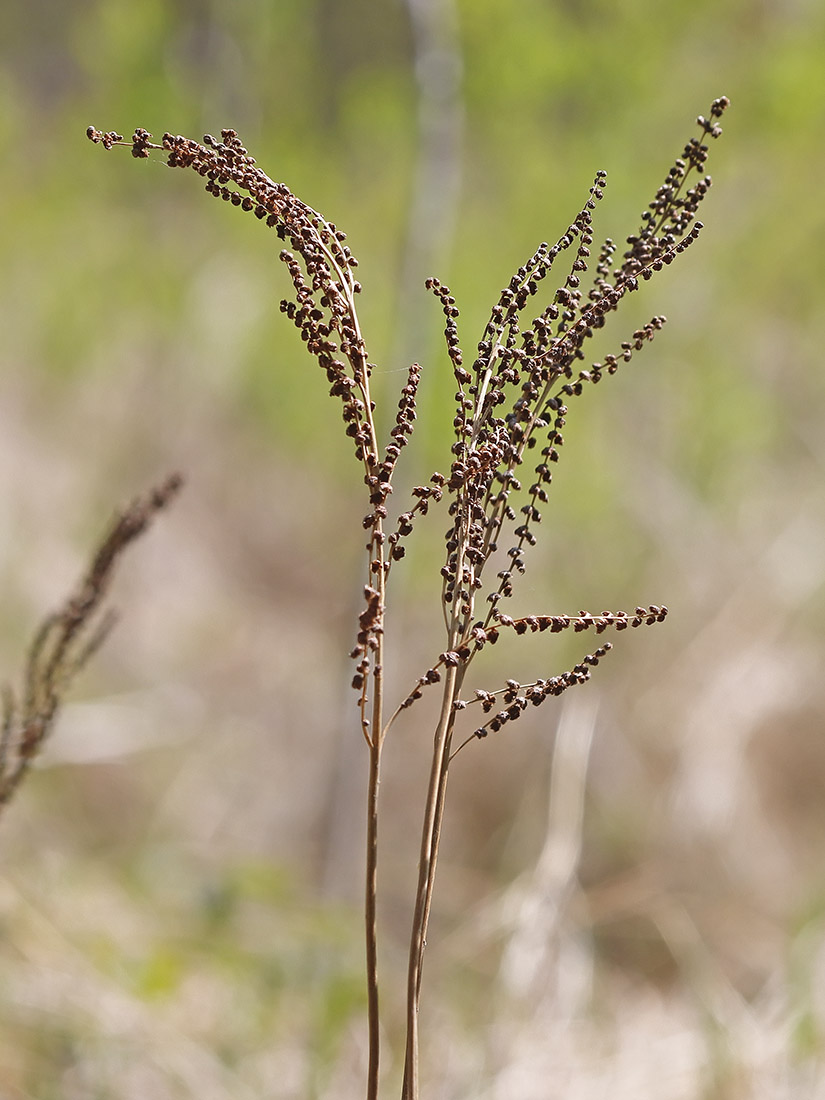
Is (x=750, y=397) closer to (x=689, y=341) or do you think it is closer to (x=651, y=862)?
(x=689, y=341)

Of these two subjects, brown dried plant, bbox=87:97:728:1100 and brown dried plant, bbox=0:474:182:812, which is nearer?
brown dried plant, bbox=87:97:728:1100

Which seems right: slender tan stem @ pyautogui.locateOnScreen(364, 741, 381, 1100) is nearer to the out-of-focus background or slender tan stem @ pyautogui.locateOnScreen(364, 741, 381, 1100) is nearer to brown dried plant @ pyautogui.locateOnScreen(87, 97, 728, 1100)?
brown dried plant @ pyautogui.locateOnScreen(87, 97, 728, 1100)

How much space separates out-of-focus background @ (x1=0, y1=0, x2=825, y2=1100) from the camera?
8.42 feet

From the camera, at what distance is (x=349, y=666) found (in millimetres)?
5004

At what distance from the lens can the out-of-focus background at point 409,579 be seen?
2.57 meters

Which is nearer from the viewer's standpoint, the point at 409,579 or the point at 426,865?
the point at 426,865

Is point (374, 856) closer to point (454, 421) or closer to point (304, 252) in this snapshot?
point (454, 421)

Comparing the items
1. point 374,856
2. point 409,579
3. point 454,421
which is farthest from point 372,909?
point 409,579

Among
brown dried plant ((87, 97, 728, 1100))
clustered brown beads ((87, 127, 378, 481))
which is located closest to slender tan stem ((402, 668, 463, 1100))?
brown dried plant ((87, 97, 728, 1100))

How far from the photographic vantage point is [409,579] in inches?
256

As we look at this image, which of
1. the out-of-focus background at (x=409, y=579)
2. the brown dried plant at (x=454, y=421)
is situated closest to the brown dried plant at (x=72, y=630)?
the brown dried plant at (x=454, y=421)

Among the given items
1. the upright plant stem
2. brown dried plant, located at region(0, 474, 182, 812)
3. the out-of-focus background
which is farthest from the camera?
the out-of-focus background

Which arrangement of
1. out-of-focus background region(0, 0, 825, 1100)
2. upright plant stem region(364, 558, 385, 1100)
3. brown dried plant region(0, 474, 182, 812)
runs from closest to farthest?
upright plant stem region(364, 558, 385, 1100)
brown dried plant region(0, 474, 182, 812)
out-of-focus background region(0, 0, 825, 1100)

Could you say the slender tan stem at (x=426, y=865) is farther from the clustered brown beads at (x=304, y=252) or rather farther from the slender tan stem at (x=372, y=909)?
the clustered brown beads at (x=304, y=252)
